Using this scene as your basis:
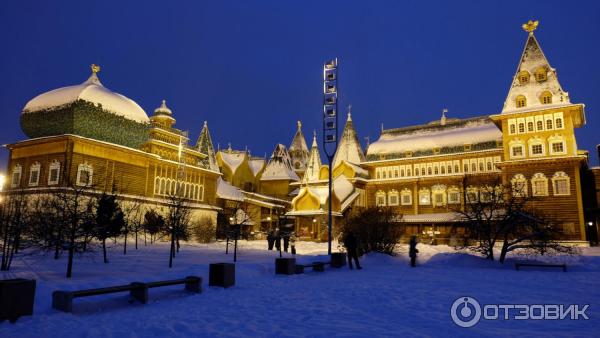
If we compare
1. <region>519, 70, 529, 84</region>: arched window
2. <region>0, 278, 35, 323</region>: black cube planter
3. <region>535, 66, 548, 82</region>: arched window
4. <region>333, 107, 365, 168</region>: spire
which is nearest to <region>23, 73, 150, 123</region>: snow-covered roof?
<region>333, 107, 365, 168</region>: spire

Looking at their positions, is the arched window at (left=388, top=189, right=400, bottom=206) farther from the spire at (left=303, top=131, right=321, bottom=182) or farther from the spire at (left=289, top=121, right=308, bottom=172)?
the spire at (left=289, top=121, right=308, bottom=172)

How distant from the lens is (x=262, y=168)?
6366cm

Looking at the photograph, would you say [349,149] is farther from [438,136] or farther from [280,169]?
[280,169]

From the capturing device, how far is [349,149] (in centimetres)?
4972

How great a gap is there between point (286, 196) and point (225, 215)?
50.8 feet

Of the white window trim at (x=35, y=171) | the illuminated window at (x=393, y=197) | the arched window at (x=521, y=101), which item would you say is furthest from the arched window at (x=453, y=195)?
the white window trim at (x=35, y=171)

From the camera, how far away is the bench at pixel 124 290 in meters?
7.25

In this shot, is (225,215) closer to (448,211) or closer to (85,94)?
(85,94)

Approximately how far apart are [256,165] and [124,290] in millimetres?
56777

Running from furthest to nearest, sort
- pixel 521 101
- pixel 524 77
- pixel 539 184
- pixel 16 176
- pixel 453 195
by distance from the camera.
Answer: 1. pixel 453 195
2. pixel 524 77
3. pixel 521 101
4. pixel 539 184
5. pixel 16 176

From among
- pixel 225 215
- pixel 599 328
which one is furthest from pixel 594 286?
pixel 225 215

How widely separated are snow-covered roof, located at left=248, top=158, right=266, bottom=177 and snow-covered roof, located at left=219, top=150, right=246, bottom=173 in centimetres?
262

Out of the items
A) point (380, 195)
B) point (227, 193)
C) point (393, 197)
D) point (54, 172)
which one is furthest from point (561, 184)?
point (54, 172)

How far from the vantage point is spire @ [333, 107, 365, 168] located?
48750 mm
